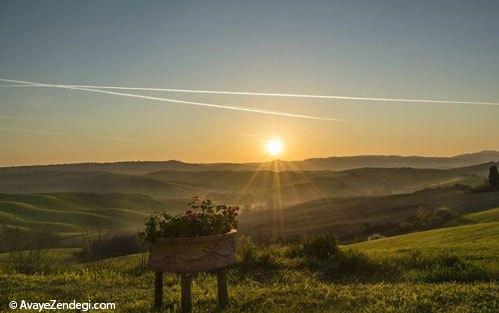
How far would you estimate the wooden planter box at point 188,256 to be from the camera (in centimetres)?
958

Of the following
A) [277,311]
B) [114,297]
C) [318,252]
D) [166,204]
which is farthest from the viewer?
[166,204]

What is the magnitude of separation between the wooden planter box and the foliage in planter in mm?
236

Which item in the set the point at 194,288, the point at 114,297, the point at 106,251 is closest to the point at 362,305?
the point at 194,288

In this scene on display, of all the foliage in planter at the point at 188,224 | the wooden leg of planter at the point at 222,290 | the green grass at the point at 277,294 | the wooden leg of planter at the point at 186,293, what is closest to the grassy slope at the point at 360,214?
the green grass at the point at 277,294

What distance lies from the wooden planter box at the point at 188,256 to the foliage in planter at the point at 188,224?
236 mm

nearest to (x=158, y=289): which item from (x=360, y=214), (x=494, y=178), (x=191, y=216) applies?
(x=191, y=216)

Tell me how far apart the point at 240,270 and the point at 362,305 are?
639cm

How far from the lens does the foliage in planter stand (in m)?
9.89

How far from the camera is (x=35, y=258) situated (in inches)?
711

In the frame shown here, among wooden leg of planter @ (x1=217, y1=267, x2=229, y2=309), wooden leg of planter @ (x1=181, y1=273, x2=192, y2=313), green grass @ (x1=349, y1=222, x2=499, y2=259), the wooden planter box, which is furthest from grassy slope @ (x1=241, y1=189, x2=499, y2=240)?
wooden leg of planter @ (x1=181, y1=273, x2=192, y2=313)

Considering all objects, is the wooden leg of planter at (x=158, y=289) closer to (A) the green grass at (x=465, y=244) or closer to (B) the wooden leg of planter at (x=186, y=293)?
(B) the wooden leg of planter at (x=186, y=293)

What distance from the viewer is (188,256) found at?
31.4ft

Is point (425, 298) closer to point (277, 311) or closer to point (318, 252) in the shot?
point (277, 311)

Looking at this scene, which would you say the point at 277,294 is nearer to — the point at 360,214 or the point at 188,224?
the point at 188,224
